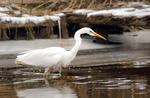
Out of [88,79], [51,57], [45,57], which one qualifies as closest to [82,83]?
[88,79]

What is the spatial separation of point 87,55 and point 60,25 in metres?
4.83

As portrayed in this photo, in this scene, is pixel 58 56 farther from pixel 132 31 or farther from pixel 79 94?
pixel 132 31

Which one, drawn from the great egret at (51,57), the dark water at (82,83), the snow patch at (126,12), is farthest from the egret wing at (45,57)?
the snow patch at (126,12)

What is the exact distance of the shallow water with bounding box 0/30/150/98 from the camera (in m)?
6.88

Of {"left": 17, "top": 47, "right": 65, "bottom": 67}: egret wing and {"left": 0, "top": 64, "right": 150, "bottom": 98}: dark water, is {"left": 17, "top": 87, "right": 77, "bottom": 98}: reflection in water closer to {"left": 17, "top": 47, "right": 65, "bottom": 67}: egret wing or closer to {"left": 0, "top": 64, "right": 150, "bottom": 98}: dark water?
{"left": 0, "top": 64, "right": 150, "bottom": 98}: dark water

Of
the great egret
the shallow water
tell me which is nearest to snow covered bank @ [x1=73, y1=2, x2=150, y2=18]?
the shallow water

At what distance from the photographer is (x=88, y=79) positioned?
8445 millimetres

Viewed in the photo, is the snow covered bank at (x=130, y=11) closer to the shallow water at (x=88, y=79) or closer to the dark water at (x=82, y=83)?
the shallow water at (x=88, y=79)

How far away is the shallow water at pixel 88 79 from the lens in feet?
22.6

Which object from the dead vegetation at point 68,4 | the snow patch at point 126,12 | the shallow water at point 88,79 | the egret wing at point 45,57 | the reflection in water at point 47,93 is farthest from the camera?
the dead vegetation at point 68,4

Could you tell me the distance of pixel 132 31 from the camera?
1959 cm

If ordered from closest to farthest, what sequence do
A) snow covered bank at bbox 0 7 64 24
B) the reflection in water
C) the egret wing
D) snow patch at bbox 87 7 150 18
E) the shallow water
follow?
the reflection in water, the shallow water, the egret wing, snow patch at bbox 87 7 150 18, snow covered bank at bbox 0 7 64 24

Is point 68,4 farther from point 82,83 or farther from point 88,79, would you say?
point 82,83

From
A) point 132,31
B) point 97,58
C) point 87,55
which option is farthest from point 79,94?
point 132,31
